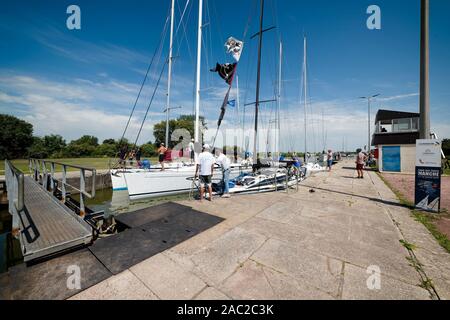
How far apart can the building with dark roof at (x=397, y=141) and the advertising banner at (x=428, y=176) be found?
14574 millimetres

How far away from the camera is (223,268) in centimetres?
257

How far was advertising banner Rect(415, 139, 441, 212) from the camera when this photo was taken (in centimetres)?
512

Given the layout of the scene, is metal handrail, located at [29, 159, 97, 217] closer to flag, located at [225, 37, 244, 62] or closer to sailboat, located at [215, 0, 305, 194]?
sailboat, located at [215, 0, 305, 194]

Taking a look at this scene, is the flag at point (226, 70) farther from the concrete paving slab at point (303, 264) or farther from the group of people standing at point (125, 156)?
the concrete paving slab at point (303, 264)

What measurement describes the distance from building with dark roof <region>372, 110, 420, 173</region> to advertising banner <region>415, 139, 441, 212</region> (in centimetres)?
1457

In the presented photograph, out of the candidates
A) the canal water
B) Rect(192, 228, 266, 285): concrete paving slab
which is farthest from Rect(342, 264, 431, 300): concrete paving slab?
the canal water

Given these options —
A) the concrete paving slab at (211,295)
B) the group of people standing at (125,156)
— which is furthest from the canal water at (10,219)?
the concrete paving slab at (211,295)

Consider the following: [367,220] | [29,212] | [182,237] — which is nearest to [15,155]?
[29,212]

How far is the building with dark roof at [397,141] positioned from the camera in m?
16.1

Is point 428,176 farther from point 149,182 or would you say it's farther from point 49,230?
point 149,182

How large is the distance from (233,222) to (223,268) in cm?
167

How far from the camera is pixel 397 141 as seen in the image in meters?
17.1
